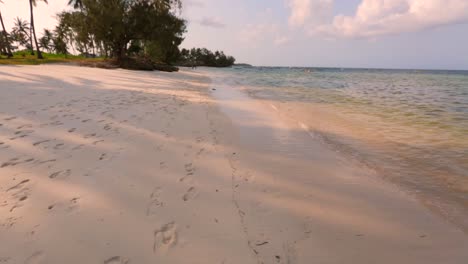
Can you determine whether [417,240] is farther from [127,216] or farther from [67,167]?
[67,167]

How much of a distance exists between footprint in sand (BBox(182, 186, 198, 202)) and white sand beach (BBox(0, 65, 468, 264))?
3 cm

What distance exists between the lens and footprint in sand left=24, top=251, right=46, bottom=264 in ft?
7.43

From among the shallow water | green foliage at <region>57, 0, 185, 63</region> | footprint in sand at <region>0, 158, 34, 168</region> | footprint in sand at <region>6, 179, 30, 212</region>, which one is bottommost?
the shallow water

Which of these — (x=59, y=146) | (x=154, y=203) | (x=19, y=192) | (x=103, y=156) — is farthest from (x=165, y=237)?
(x=59, y=146)

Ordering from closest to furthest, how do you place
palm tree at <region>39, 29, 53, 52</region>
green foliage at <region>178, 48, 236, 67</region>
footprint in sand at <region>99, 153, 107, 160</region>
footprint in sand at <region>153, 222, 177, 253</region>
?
1. footprint in sand at <region>153, 222, 177, 253</region>
2. footprint in sand at <region>99, 153, 107, 160</region>
3. palm tree at <region>39, 29, 53, 52</region>
4. green foliage at <region>178, 48, 236, 67</region>

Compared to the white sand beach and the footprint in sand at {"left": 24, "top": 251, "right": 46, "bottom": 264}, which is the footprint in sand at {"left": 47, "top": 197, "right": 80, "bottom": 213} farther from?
the footprint in sand at {"left": 24, "top": 251, "right": 46, "bottom": 264}

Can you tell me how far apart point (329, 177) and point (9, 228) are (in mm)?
4503

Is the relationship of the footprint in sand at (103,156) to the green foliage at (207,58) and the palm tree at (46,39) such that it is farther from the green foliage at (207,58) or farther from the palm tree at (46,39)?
the green foliage at (207,58)

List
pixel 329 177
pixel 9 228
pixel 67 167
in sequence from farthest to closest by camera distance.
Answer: pixel 329 177
pixel 67 167
pixel 9 228

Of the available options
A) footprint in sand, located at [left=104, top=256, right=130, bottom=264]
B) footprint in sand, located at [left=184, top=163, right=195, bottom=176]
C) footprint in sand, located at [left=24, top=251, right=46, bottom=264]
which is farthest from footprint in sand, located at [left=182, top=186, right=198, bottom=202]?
footprint in sand, located at [left=24, top=251, right=46, bottom=264]

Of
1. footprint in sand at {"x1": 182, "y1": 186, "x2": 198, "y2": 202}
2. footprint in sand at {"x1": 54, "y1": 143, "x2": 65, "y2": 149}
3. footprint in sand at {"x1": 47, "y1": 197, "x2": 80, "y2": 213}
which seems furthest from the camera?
footprint in sand at {"x1": 54, "y1": 143, "x2": 65, "y2": 149}

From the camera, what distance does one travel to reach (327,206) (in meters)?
3.65

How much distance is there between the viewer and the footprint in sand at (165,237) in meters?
2.58

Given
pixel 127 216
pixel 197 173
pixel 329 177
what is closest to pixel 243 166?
pixel 197 173
